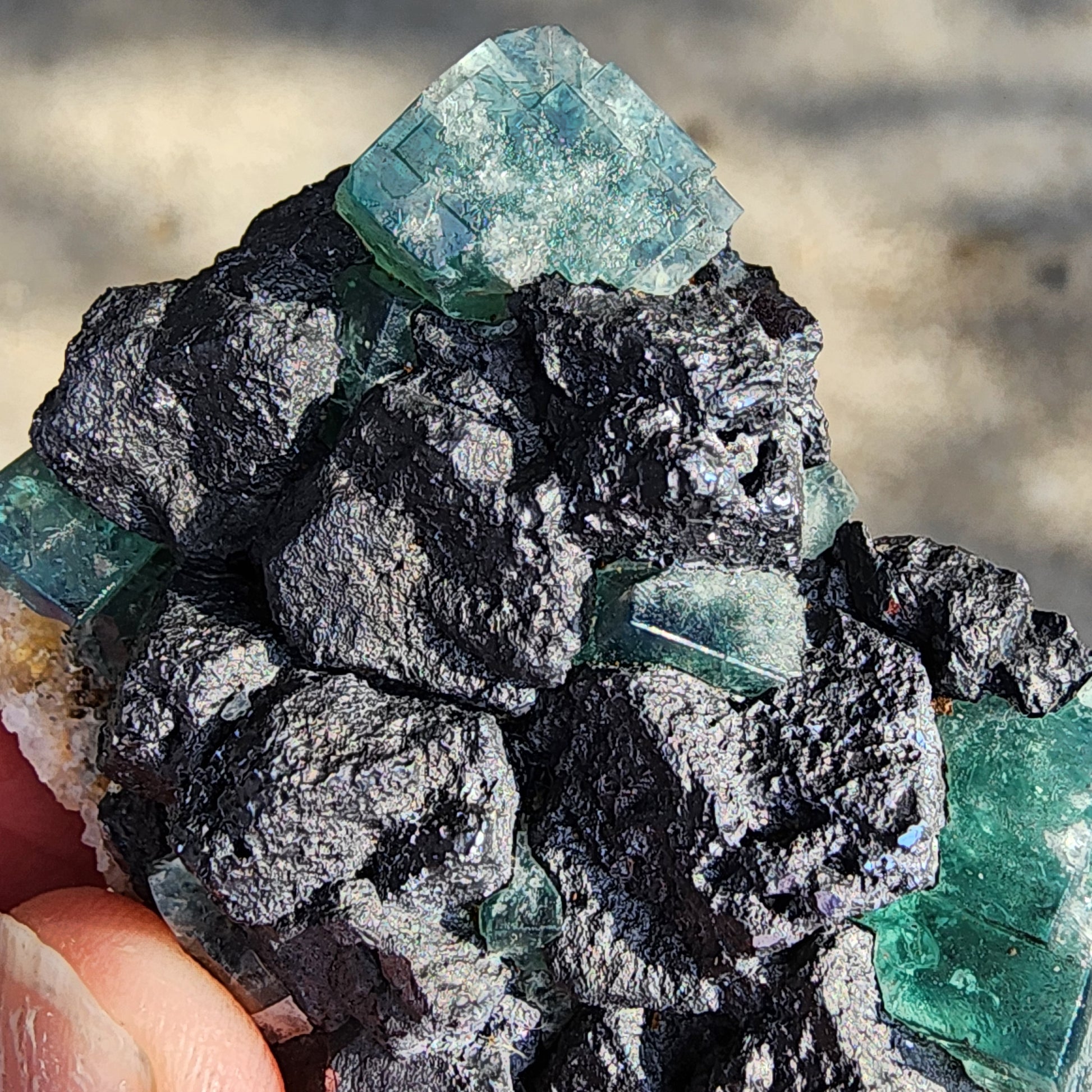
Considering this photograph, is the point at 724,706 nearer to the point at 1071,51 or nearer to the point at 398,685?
the point at 398,685

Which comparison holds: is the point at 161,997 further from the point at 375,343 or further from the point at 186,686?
the point at 375,343

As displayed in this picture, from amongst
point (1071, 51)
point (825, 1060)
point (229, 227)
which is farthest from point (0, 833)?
point (1071, 51)

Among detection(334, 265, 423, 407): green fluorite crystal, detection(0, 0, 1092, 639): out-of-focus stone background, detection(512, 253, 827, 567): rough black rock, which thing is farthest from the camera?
detection(0, 0, 1092, 639): out-of-focus stone background

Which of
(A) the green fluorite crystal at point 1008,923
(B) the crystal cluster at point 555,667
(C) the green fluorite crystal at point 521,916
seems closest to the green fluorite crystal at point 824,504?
(B) the crystal cluster at point 555,667

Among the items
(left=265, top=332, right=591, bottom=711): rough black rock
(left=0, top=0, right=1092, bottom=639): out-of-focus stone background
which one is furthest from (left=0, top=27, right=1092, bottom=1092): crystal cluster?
(left=0, top=0, right=1092, bottom=639): out-of-focus stone background

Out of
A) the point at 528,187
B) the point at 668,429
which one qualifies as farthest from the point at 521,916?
the point at 528,187

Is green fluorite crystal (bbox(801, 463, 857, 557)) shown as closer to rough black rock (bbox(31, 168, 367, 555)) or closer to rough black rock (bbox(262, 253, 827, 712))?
rough black rock (bbox(262, 253, 827, 712))
